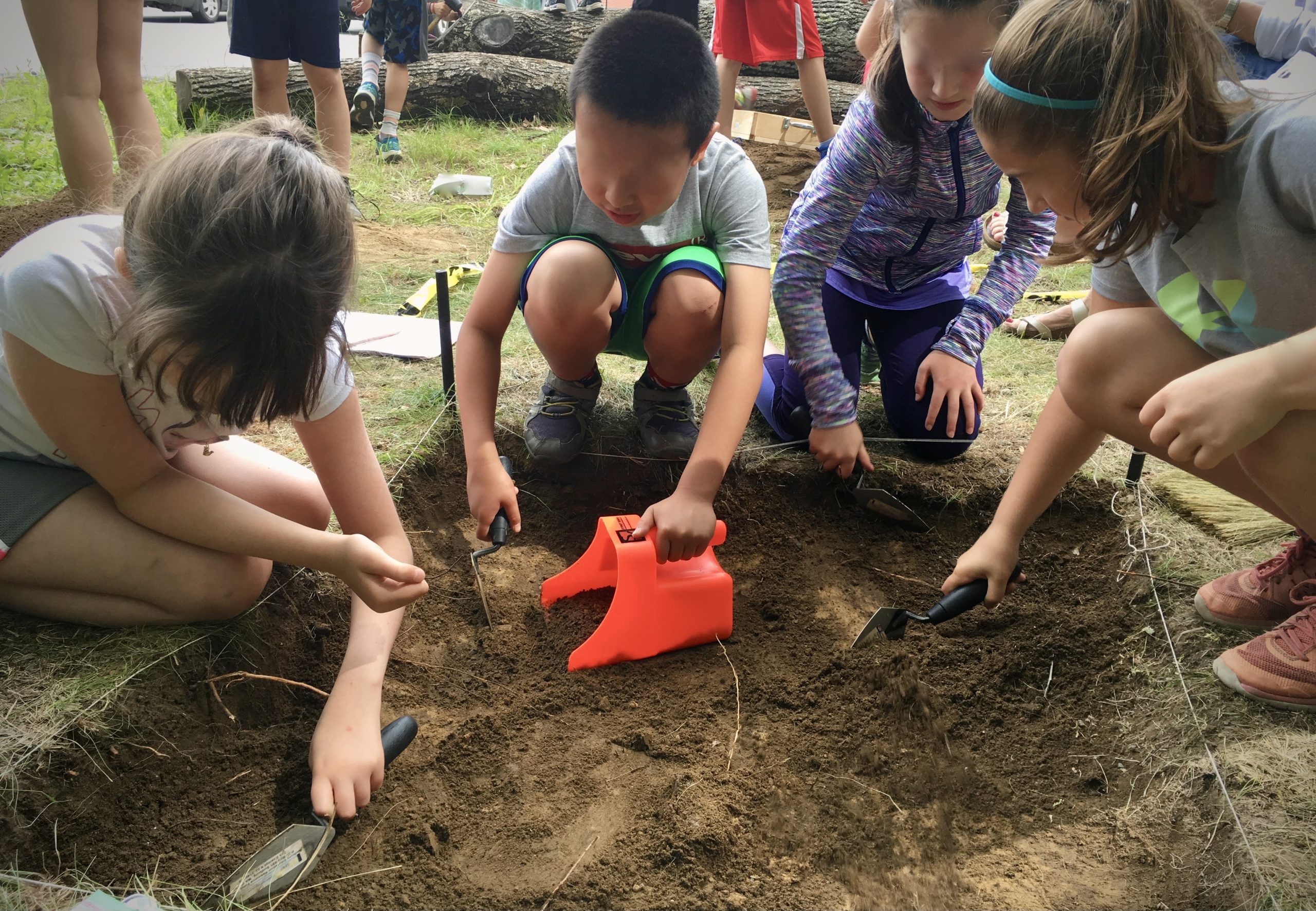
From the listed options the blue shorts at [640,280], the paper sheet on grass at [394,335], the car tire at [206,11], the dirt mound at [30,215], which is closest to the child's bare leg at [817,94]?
the paper sheet on grass at [394,335]

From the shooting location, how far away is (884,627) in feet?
5.44

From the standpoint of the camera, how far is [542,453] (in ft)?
6.69

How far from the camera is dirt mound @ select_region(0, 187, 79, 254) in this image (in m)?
3.07

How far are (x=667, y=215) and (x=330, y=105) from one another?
2.04m

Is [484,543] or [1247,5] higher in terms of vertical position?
[1247,5]

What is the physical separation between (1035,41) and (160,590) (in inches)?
59.8

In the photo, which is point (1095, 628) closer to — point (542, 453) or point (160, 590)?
point (542, 453)

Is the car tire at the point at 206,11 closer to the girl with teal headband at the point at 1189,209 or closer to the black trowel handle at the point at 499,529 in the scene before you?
the black trowel handle at the point at 499,529

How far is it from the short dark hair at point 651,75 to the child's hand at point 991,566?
0.89m

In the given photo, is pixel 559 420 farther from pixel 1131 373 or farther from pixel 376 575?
pixel 1131 373

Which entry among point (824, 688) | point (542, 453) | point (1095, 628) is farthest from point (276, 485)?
point (1095, 628)

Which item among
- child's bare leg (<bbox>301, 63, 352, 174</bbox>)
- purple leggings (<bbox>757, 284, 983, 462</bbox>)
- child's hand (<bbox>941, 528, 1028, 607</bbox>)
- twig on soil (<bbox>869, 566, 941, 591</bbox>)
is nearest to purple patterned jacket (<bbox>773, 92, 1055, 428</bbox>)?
purple leggings (<bbox>757, 284, 983, 462</bbox>)

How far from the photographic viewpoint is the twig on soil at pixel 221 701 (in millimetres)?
1401

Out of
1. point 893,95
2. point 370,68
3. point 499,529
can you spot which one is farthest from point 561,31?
point 499,529
